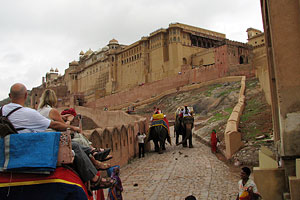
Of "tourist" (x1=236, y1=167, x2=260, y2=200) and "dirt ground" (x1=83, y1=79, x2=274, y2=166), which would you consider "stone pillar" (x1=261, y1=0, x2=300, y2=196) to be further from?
"dirt ground" (x1=83, y1=79, x2=274, y2=166)

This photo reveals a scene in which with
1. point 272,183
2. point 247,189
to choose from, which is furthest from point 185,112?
point 247,189

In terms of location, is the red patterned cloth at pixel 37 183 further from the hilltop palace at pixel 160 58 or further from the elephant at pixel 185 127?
the hilltop palace at pixel 160 58

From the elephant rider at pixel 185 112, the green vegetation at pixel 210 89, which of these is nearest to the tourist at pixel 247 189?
the elephant rider at pixel 185 112

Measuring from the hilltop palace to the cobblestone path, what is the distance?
27.3 m

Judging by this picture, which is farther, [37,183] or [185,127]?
[185,127]

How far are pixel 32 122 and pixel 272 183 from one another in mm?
4013

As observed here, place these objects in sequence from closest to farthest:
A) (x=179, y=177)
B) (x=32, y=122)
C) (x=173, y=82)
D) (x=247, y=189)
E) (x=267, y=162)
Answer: (x=32, y=122)
(x=247, y=189)
(x=267, y=162)
(x=179, y=177)
(x=173, y=82)

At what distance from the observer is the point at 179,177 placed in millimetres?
7637

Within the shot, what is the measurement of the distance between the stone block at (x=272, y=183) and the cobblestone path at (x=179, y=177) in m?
0.92

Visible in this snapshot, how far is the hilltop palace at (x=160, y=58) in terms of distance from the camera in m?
42.0

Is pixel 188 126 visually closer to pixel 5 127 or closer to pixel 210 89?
pixel 5 127

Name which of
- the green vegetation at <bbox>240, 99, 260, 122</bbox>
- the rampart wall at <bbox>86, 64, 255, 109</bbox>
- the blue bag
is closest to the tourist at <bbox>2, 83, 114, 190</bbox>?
the blue bag

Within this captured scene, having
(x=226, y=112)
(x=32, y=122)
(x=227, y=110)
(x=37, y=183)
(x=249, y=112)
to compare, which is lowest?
(x=37, y=183)

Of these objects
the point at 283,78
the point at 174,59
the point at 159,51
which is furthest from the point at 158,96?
the point at 283,78
